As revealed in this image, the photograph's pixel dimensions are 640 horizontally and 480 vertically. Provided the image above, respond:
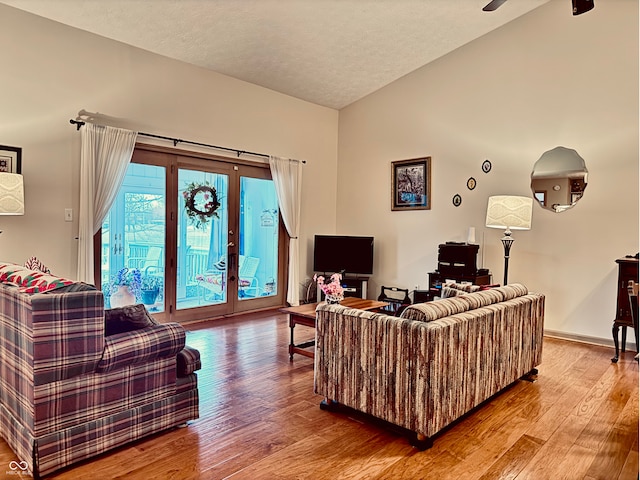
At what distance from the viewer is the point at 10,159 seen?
4.05 metres

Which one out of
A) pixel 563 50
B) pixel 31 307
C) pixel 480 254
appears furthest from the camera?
pixel 480 254

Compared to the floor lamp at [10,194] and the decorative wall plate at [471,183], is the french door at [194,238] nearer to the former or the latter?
the floor lamp at [10,194]

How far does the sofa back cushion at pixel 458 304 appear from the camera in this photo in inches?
99.7

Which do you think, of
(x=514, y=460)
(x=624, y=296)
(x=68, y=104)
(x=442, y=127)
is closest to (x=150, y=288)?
(x=68, y=104)

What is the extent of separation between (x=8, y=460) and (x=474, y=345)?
269 centimetres

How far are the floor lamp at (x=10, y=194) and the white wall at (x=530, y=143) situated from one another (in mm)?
4701

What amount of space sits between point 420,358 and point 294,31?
4.00 meters

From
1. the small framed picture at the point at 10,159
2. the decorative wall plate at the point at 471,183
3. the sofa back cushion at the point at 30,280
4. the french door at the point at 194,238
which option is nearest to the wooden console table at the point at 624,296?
the decorative wall plate at the point at 471,183

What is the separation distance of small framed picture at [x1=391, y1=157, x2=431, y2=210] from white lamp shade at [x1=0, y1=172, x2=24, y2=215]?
471 cm

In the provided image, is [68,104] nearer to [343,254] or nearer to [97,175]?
[97,175]

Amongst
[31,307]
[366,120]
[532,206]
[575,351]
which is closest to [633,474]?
[575,351]

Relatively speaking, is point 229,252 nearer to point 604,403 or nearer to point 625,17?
point 604,403

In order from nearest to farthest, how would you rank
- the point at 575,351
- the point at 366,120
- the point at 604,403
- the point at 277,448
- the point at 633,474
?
the point at 633,474 → the point at 277,448 → the point at 604,403 → the point at 575,351 → the point at 366,120

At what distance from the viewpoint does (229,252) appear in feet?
19.5
